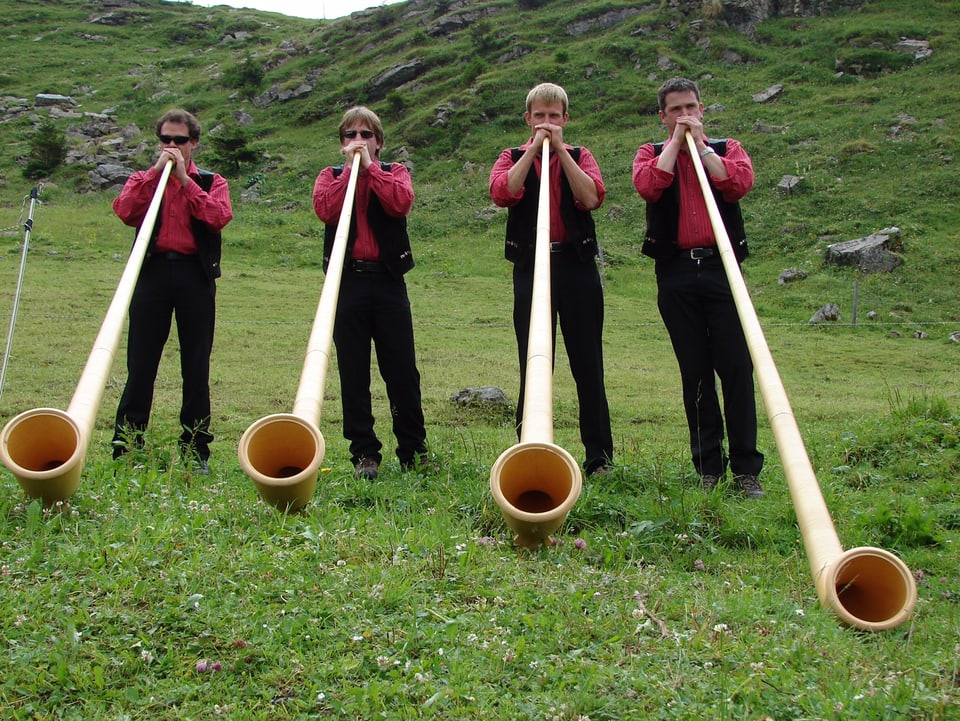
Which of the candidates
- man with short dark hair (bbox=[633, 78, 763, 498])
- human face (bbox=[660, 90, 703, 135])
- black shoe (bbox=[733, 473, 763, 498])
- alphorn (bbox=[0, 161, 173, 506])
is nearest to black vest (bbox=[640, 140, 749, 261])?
man with short dark hair (bbox=[633, 78, 763, 498])

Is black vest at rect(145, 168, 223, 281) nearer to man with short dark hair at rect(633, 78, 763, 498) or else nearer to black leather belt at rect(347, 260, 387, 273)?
black leather belt at rect(347, 260, 387, 273)

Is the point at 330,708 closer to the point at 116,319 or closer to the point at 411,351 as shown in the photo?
the point at 116,319

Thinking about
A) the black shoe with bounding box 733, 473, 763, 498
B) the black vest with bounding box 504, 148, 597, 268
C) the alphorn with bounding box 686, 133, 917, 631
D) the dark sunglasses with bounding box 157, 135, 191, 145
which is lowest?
the black shoe with bounding box 733, 473, 763, 498

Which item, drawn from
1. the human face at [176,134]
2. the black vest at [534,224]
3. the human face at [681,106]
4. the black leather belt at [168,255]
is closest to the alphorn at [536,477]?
the black vest at [534,224]

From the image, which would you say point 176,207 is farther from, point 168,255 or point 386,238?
point 386,238

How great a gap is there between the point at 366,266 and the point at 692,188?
5.99 feet

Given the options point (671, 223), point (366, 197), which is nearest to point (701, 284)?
point (671, 223)

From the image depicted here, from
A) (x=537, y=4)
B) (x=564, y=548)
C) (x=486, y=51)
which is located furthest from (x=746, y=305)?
(x=537, y=4)

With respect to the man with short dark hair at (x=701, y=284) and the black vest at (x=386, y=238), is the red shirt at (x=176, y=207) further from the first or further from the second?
the man with short dark hair at (x=701, y=284)

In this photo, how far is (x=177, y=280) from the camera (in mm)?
5168

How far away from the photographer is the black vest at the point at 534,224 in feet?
16.3

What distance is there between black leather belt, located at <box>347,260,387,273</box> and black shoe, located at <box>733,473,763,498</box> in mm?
2204

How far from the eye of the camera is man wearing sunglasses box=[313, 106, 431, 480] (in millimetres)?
5074

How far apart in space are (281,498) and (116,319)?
1.41 metres
